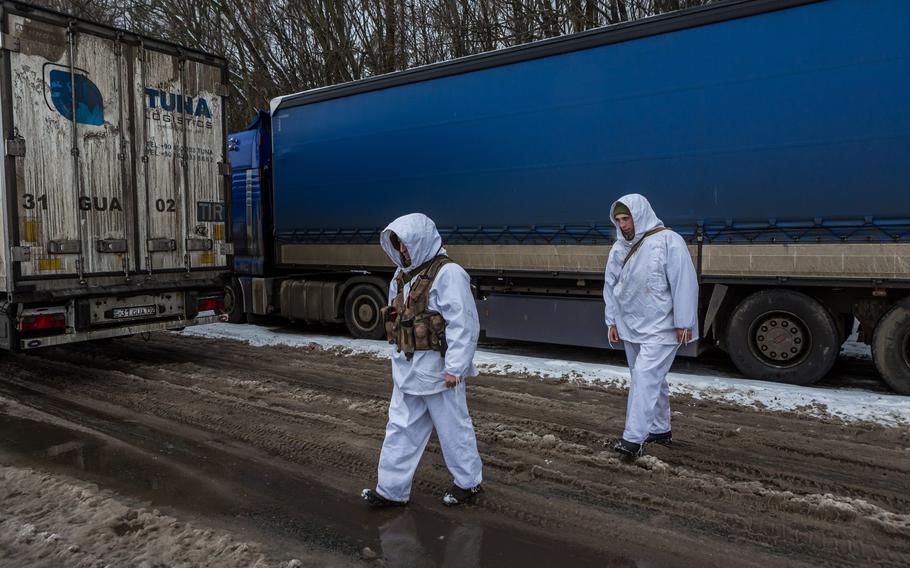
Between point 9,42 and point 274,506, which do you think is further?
point 9,42

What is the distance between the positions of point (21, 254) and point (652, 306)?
6.13 m

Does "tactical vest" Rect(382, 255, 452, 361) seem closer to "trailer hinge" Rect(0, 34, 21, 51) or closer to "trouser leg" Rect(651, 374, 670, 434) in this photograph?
"trouser leg" Rect(651, 374, 670, 434)

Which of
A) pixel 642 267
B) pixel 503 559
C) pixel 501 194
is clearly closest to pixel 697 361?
pixel 501 194

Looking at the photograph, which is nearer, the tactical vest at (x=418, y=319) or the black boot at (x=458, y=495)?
the tactical vest at (x=418, y=319)

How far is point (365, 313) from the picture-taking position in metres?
10.8

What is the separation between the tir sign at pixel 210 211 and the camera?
8.50m

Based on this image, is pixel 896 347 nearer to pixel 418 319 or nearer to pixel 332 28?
pixel 418 319

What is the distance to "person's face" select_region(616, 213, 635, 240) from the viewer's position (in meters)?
4.87

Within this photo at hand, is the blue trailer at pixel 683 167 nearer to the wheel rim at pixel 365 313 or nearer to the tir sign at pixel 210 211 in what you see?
the wheel rim at pixel 365 313

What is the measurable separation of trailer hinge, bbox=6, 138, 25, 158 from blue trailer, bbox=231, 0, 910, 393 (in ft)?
15.2

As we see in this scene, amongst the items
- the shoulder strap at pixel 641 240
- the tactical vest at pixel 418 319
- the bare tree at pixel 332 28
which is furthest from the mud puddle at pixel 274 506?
the bare tree at pixel 332 28

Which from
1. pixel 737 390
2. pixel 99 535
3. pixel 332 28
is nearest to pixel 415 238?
pixel 99 535

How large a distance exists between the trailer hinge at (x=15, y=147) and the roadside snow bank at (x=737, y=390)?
14.6 ft

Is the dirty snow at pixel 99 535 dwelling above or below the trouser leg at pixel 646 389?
Result: below
